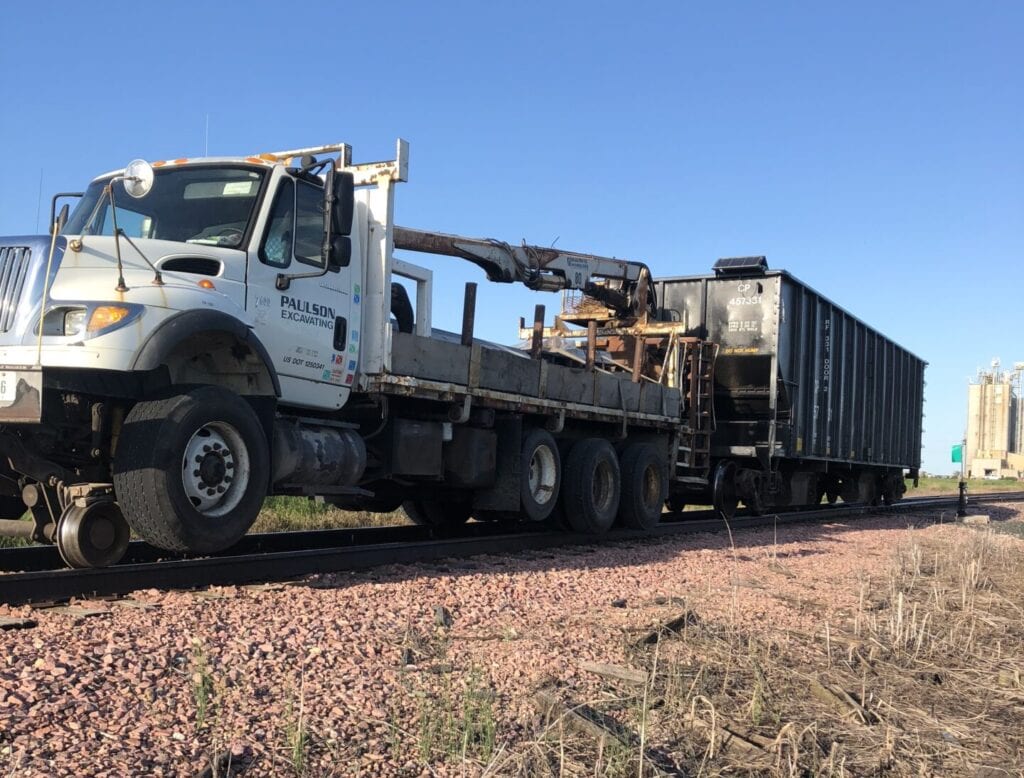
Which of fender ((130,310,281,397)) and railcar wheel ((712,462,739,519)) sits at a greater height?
fender ((130,310,281,397))

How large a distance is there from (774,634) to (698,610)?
30.1 inches

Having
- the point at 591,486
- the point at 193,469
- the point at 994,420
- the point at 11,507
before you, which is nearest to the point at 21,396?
the point at 193,469

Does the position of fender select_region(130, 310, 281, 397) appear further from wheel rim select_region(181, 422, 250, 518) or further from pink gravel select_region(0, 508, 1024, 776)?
pink gravel select_region(0, 508, 1024, 776)

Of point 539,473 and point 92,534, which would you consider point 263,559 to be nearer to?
point 92,534

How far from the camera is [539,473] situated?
1016 centimetres

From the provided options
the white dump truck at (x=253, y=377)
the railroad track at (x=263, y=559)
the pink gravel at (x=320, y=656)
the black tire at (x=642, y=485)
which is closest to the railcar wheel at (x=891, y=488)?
the black tire at (x=642, y=485)

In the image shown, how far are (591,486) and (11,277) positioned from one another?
664cm

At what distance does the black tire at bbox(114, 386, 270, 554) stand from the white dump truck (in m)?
0.01

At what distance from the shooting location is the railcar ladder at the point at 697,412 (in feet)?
45.6

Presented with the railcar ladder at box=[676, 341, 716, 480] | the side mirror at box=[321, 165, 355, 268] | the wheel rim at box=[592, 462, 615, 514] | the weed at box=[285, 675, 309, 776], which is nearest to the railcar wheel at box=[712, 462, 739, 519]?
the railcar ladder at box=[676, 341, 716, 480]

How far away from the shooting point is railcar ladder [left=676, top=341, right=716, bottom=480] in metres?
13.9

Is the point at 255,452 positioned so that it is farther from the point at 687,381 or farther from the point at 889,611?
the point at 687,381

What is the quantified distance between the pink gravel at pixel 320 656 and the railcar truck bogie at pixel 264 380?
0.89 metres

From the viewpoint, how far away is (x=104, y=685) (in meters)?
3.64
